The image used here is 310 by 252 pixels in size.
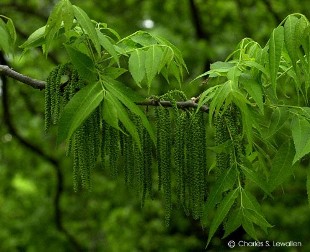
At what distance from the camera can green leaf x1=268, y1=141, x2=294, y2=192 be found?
2.22 m

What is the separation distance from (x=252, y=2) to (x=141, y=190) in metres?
6.48

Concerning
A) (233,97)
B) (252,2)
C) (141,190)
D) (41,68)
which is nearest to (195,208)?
(141,190)

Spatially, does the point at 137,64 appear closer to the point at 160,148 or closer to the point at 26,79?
the point at 160,148

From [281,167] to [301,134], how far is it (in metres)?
0.15

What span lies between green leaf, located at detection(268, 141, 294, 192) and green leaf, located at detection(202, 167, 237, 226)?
136 millimetres

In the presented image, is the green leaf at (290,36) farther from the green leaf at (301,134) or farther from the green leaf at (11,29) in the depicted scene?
the green leaf at (11,29)

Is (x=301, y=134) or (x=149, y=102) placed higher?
(x=149, y=102)

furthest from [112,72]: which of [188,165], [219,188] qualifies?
[219,188]

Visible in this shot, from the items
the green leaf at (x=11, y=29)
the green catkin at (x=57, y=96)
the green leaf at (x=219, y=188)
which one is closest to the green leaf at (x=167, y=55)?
the green catkin at (x=57, y=96)

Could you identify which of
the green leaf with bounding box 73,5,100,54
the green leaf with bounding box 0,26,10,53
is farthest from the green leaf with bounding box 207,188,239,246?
the green leaf with bounding box 0,26,10,53

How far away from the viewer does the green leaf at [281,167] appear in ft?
7.29

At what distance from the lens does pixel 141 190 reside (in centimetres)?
225

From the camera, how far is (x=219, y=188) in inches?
88.2

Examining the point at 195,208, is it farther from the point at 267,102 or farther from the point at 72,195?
the point at 72,195
